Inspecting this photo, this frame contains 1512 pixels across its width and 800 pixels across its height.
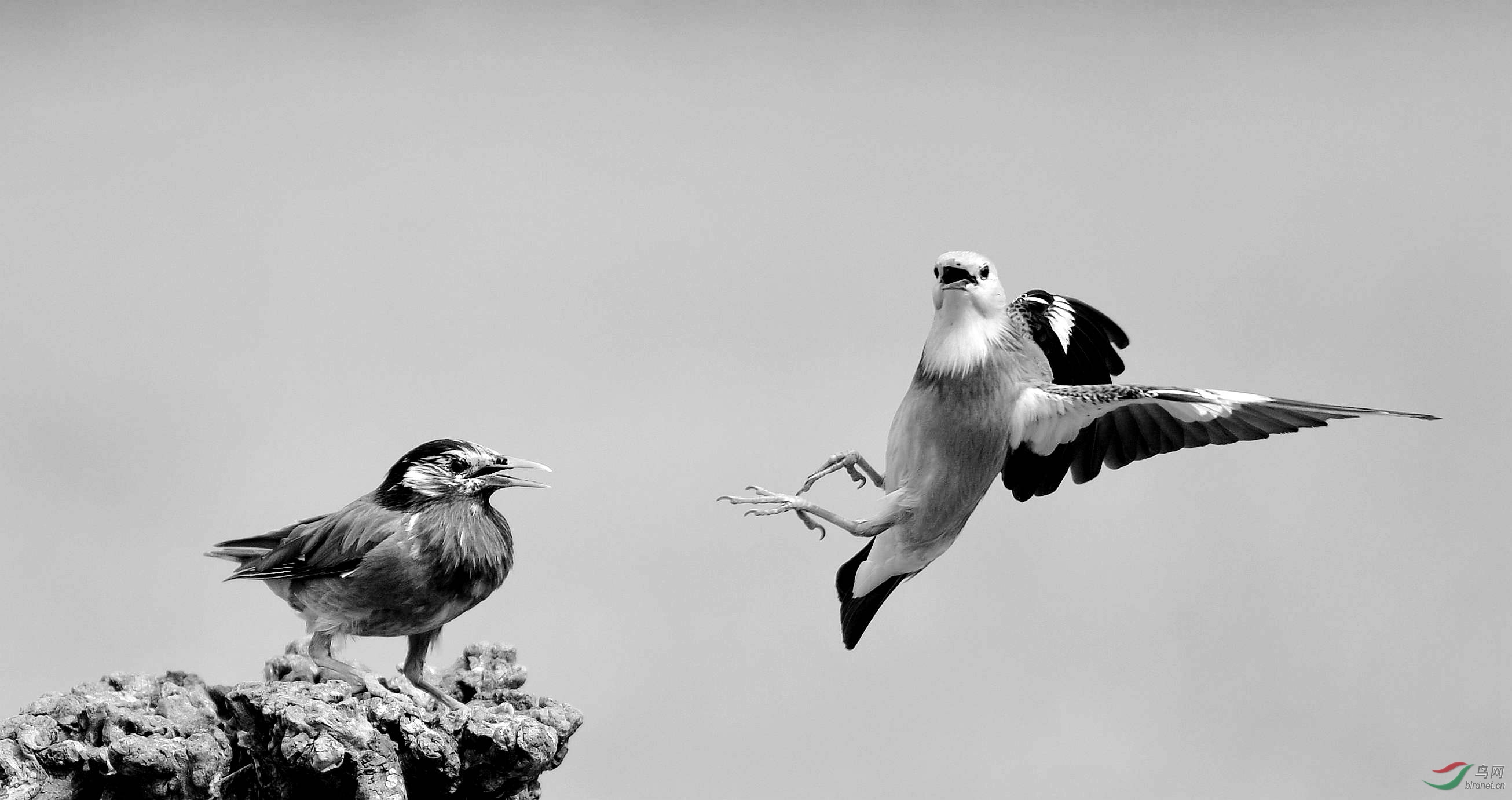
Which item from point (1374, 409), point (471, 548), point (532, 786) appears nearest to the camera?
point (1374, 409)

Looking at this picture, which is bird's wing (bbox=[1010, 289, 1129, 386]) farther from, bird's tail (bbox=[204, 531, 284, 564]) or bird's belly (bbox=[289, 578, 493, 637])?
bird's tail (bbox=[204, 531, 284, 564])

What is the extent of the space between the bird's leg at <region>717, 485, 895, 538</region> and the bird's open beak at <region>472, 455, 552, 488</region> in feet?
2.39

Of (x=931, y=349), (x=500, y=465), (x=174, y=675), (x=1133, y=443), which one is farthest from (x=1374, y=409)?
(x=174, y=675)

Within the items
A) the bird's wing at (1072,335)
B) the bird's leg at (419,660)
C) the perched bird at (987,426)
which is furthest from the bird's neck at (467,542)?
A: the bird's wing at (1072,335)

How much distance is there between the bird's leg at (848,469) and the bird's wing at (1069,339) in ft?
1.22

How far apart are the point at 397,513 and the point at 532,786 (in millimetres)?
891

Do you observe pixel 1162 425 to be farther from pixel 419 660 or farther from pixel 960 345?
pixel 419 660

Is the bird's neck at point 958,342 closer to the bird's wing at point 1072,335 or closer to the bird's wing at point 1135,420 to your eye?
the bird's wing at point 1135,420

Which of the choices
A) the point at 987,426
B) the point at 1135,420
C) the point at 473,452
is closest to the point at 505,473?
the point at 473,452

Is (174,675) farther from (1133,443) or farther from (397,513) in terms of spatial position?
(1133,443)

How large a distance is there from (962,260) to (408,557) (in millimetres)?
1609

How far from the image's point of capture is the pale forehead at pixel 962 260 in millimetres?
3684

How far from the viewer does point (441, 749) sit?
12.5ft

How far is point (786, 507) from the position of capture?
352 centimetres
